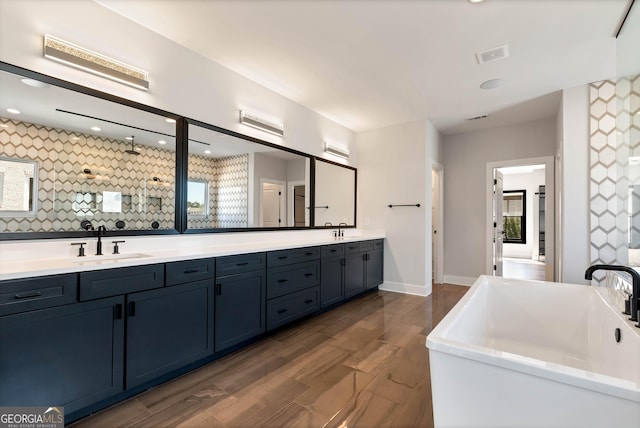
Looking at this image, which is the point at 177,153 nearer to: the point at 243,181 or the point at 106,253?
the point at 243,181

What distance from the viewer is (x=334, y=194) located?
15.0 ft

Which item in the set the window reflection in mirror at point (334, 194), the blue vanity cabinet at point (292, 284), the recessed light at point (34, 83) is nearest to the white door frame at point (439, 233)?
the window reflection in mirror at point (334, 194)

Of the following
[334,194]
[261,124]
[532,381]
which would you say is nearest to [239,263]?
[261,124]

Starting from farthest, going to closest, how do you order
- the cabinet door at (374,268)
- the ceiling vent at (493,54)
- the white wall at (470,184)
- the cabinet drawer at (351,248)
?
the white wall at (470,184) < the cabinet door at (374,268) < the cabinet drawer at (351,248) < the ceiling vent at (493,54)

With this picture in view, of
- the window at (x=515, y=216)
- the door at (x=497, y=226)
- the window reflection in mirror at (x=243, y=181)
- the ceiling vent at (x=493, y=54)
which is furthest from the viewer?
the window at (x=515, y=216)

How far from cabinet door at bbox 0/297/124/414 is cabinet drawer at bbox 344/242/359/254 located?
2.65 metres

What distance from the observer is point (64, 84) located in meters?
1.93

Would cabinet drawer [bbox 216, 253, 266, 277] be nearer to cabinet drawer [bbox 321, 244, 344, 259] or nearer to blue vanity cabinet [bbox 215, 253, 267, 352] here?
blue vanity cabinet [bbox 215, 253, 267, 352]

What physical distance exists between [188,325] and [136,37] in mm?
2267

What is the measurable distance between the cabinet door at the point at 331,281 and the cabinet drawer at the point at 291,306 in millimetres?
137

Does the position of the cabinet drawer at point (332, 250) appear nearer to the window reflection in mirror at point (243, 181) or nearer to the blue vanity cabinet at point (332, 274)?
the blue vanity cabinet at point (332, 274)

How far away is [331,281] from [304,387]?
1680mm

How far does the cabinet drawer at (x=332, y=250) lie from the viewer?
351 centimetres

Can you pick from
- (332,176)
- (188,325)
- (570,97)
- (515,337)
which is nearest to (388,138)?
(332,176)
